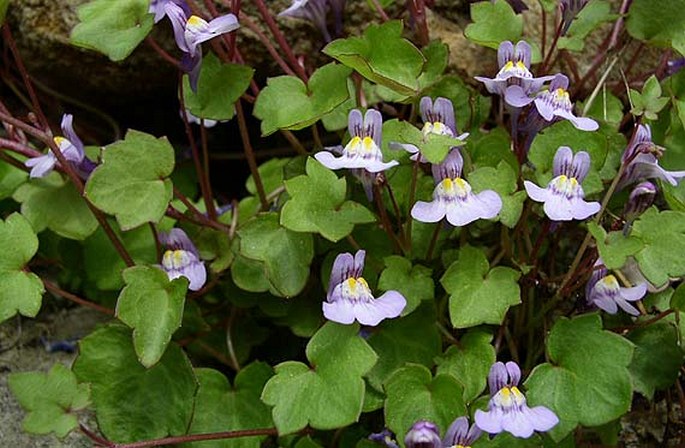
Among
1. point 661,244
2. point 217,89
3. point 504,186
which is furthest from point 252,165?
point 661,244

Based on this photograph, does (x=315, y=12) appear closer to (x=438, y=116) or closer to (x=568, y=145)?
(x=438, y=116)

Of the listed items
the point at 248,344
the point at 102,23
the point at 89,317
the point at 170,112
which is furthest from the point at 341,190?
the point at 170,112

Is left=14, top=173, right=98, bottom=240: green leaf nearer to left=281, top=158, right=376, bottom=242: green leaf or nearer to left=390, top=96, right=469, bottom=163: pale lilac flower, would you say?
left=281, top=158, right=376, bottom=242: green leaf

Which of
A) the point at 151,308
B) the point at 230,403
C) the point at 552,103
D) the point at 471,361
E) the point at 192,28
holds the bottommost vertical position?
the point at 230,403

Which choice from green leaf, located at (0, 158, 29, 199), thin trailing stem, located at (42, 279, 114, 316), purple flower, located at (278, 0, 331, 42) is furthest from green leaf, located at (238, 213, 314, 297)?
green leaf, located at (0, 158, 29, 199)

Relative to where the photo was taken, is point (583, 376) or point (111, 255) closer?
point (583, 376)
